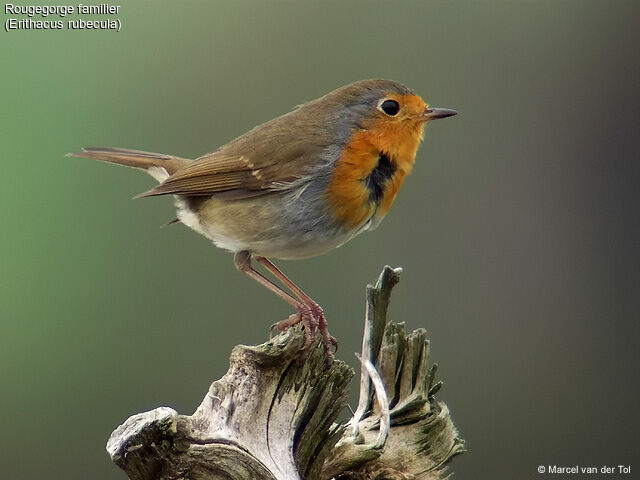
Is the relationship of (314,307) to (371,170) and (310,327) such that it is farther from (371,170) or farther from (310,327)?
(371,170)

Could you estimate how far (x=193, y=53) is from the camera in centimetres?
738

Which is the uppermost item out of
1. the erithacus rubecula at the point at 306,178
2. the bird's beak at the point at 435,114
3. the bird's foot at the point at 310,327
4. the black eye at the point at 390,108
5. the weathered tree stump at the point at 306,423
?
the black eye at the point at 390,108

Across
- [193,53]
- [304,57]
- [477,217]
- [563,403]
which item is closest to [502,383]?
[563,403]

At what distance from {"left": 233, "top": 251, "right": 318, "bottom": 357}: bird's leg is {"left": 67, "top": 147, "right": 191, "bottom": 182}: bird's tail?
623 millimetres

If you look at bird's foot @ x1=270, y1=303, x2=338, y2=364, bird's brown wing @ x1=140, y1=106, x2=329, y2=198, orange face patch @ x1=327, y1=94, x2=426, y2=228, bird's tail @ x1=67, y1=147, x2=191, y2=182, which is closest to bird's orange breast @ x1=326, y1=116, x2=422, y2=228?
orange face patch @ x1=327, y1=94, x2=426, y2=228

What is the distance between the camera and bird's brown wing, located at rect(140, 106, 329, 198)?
4.40m

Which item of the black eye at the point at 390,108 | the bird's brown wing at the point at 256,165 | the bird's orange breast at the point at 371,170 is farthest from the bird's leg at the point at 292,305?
the black eye at the point at 390,108

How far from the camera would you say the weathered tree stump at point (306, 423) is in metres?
3.14

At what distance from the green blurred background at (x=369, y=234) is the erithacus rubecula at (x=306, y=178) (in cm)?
171

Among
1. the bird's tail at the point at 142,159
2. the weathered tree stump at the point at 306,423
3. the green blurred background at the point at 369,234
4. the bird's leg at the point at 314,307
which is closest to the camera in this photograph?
the weathered tree stump at the point at 306,423

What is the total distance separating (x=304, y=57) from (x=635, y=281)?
3048 millimetres

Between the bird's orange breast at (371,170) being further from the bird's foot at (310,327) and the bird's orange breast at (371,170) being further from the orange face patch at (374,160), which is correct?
the bird's foot at (310,327)

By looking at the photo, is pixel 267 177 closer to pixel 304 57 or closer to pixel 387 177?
pixel 387 177

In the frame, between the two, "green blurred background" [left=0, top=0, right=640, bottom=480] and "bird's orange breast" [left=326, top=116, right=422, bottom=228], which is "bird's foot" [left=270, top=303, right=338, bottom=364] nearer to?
"bird's orange breast" [left=326, top=116, right=422, bottom=228]
